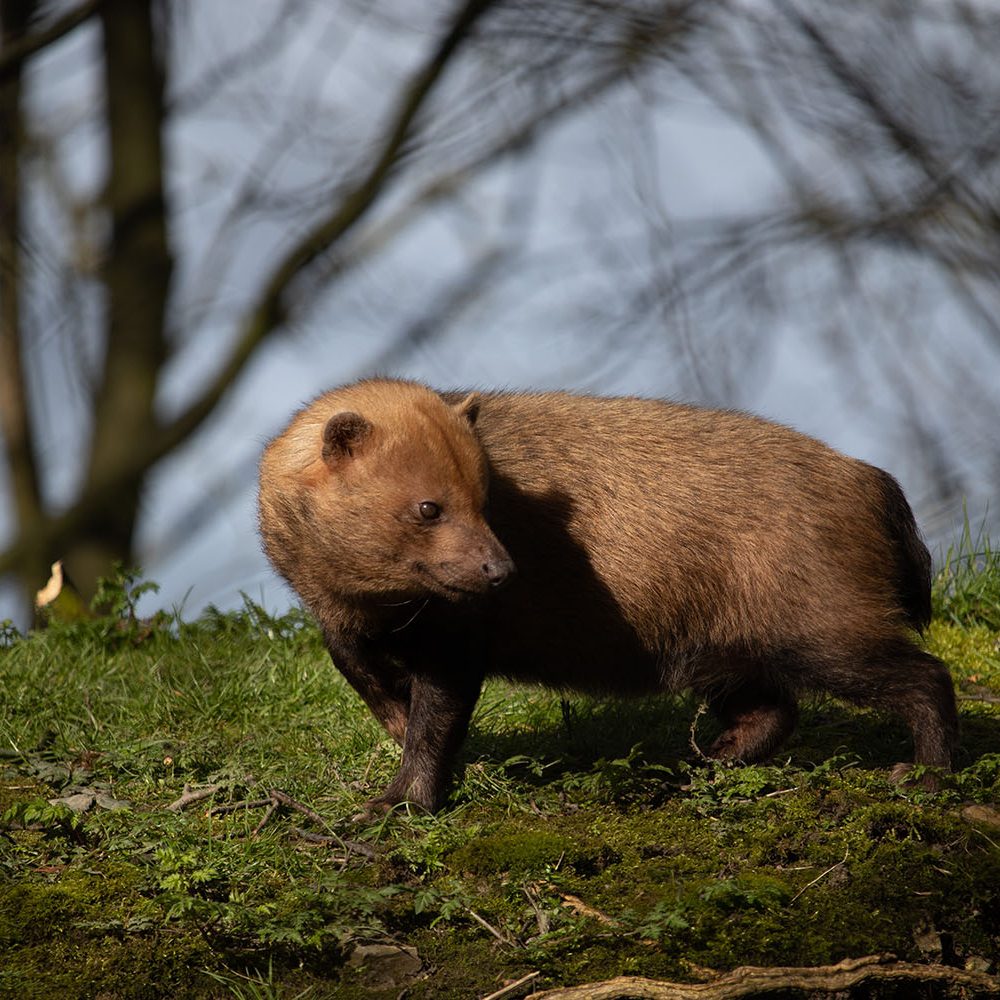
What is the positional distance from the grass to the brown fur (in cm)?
35

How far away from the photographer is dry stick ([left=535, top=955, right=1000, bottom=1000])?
3785 millimetres

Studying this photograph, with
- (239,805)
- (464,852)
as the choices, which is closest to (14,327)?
(239,805)

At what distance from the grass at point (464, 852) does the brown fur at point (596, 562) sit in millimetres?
352

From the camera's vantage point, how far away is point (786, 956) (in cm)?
401

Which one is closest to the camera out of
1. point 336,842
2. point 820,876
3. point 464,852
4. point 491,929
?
point 491,929

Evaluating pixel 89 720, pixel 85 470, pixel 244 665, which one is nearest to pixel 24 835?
pixel 89 720

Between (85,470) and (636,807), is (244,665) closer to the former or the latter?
(636,807)

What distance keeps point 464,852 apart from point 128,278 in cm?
785

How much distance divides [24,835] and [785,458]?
3321 millimetres

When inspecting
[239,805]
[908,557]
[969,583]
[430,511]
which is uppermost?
[430,511]

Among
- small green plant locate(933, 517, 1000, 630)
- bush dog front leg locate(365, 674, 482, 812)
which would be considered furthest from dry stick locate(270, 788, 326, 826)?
small green plant locate(933, 517, 1000, 630)

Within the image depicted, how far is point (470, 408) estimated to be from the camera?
17.3 ft

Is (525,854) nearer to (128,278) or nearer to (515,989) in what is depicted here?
(515,989)

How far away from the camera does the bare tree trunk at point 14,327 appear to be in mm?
9672
